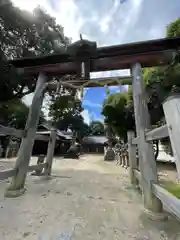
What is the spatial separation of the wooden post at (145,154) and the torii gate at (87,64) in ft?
0.05

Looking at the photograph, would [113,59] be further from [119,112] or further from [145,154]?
[119,112]

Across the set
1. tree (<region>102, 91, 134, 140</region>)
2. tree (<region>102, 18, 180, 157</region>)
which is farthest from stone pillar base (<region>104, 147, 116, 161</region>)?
tree (<region>102, 91, 134, 140</region>)

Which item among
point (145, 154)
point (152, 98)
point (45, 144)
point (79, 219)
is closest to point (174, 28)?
point (152, 98)

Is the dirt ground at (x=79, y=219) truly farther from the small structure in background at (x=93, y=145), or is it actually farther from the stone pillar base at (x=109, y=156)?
the small structure in background at (x=93, y=145)

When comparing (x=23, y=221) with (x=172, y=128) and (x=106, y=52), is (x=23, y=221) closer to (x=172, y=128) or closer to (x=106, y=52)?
(x=172, y=128)

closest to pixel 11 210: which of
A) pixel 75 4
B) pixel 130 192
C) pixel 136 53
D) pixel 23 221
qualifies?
pixel 23 221


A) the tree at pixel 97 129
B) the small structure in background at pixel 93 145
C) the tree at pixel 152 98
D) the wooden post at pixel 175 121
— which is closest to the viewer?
the wooden post at pixel 175 121

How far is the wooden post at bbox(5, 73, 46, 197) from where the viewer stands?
2.92 m

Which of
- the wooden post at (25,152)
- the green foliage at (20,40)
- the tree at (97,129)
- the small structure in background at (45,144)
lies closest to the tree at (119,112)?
the green foliage at (20,40)

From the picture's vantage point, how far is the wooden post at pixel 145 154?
7.31 feet

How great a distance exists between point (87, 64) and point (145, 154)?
81.4 inches

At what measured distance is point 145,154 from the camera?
2.50 m

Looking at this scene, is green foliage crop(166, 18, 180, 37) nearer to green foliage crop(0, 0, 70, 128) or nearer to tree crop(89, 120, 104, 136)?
green foliage crop(0, 0, 70, 128)

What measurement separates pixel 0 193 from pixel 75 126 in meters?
28.3
